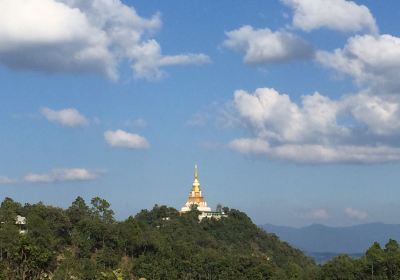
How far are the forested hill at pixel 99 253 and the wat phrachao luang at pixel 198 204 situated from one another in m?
26.2

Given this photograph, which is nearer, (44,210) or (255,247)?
(44,210)

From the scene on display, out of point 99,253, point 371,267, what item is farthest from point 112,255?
point 371,267

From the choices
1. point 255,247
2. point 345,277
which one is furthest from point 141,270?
point 255,247

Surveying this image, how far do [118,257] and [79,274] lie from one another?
1152 cm

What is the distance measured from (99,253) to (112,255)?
2.09 m

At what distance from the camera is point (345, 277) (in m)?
74.8

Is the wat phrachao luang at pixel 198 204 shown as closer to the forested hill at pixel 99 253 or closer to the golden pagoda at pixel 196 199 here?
the golden pagoda at pixel 196 199

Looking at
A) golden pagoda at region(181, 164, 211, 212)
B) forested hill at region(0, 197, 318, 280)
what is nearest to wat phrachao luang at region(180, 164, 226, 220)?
golden pagoda at region(181, 164, 211, 212)

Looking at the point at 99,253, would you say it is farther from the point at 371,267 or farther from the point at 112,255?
the point at 371,267

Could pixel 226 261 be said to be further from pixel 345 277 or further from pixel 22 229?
pixel 22 229

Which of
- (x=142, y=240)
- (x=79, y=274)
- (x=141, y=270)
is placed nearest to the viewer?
(x=79, y=274)

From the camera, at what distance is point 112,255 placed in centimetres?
8288

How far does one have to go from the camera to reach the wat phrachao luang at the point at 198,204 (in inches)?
4852

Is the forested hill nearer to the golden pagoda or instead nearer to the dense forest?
the dense forest
